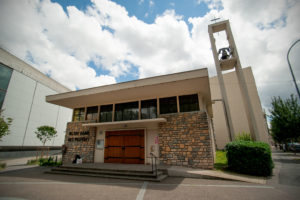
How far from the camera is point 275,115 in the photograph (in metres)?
13.3

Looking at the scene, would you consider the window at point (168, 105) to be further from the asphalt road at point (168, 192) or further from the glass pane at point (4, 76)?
the glass pane at point (4, 76)

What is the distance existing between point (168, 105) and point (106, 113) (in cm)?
437

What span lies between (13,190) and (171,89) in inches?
284

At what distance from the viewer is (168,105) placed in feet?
27.4

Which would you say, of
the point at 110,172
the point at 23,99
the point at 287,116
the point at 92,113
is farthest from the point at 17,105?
the point at 287,116

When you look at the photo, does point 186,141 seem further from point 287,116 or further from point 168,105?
point 287,116

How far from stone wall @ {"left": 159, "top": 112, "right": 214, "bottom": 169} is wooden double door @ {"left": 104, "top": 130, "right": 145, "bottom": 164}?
4.59 ft

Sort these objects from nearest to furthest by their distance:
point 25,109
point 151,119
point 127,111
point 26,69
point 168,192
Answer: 1. point 168,192
2. point 151,119
3. point 127,111
4. point 25,109
5. point 26,69

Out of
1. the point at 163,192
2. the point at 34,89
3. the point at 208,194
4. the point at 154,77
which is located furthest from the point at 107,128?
the point at 34,89

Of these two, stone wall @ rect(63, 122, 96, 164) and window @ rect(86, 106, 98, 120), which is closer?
stone wall @ rect(63, 122, 96, 164)

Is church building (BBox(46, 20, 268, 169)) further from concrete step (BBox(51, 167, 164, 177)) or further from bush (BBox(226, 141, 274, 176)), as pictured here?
bush (BBox(226, 141, 274, 176))

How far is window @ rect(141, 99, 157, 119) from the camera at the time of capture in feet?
28.0

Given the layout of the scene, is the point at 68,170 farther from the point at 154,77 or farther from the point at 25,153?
the point at 25,153

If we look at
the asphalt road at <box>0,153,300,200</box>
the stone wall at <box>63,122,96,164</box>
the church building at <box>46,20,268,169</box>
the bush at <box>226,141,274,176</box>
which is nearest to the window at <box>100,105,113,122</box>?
the church building at <box>46,20,268,169</box>
